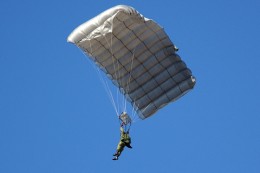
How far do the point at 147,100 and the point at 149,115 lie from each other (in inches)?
22.4

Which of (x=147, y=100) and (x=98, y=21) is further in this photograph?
(x=147, y=100)

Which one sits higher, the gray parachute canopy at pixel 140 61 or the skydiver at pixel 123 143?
A: the gray parachute canopy at pixel 140 61

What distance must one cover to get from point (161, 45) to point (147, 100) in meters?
2.21

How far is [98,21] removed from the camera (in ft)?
146

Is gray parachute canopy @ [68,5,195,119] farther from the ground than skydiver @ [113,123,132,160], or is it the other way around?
gray parachute canopy @ [68,5,195,119]

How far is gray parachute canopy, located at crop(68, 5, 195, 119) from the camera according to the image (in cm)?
4566

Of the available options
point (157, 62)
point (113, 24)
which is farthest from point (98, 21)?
point (157, 62)

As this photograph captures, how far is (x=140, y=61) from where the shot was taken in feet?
154

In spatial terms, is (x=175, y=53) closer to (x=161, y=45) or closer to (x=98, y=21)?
(x=161, y=45)

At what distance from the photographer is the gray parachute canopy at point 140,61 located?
45656 millimetres

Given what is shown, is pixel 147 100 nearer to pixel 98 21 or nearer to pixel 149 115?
pixel 149 115

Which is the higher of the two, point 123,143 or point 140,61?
point 140,61

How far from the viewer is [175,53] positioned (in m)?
46.8

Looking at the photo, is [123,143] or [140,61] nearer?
[123,143]
